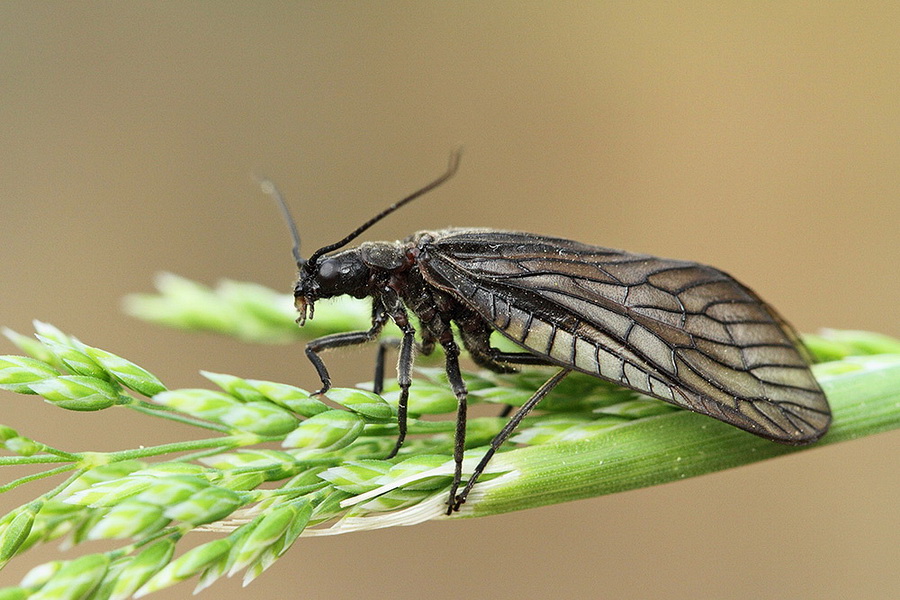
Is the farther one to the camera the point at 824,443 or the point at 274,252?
the point at 274,252

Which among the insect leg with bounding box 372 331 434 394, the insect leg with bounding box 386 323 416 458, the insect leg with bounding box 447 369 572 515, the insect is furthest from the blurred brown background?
the insect leg with bounding box 447 369 572 515

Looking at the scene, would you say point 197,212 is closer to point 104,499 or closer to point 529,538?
point 529,538

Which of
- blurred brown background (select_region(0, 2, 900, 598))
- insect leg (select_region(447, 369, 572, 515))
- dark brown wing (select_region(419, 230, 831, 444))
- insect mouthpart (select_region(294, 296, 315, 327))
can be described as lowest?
insect leg (select_region(447, 369, 572, 515))

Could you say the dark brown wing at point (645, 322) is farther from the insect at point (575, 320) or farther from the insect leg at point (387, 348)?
the insect leg at point (387, 348)

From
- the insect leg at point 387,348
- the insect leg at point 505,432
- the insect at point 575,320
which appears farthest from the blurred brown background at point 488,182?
the insect leg at point 505,432

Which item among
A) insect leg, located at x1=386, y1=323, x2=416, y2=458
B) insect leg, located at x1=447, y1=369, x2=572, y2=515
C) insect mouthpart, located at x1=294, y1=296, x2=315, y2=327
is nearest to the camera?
insect leg, located at x1=447, y1=369, x2=572, y2=515

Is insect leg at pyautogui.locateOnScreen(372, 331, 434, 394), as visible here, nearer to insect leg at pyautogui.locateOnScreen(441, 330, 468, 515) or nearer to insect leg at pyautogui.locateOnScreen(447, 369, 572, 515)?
insect leg at pyautogui.locateOnScreen(441, 330, 468, 515)

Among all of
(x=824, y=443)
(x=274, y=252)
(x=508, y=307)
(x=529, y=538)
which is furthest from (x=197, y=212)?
(x=824, y=443)
